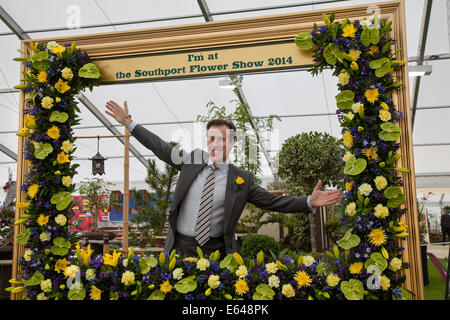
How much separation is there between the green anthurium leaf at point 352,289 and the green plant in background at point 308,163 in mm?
2141

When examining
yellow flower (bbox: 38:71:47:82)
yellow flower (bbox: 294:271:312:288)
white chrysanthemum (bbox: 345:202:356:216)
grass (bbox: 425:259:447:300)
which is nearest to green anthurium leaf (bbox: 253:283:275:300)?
yellow flower (bbox: 294:271:312:288)

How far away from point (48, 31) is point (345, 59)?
6.07 metres

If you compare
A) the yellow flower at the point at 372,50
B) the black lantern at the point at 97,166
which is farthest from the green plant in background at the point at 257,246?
the yellow flower at the point at 372,50

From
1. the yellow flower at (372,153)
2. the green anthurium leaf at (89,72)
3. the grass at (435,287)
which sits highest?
the green anthurium leaf at (89,72)

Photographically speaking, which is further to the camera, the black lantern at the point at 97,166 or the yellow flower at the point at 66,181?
the black lantern at the point at 97,166

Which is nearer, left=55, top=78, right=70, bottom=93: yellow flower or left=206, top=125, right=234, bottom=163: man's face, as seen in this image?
left=206, top=125, right=234, bottom=163: man's face

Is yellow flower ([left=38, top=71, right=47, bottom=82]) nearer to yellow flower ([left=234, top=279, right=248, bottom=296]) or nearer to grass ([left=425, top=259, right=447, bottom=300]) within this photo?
yellow flower ([left=234, top=279, right=248, bottom=296])

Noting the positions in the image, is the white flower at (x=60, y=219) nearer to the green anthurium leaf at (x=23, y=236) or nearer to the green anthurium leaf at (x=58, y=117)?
the green anthurium leaf at (x=23, y=236)

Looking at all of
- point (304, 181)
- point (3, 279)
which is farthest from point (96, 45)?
point (304, 181)

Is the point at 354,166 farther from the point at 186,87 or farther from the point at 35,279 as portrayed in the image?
the point at 186,87

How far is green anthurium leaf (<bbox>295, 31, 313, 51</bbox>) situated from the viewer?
8.76 ft

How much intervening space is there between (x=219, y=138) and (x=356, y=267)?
1.15 metres

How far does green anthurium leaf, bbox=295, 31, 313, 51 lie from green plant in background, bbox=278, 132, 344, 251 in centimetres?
205

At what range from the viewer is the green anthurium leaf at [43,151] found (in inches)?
112
